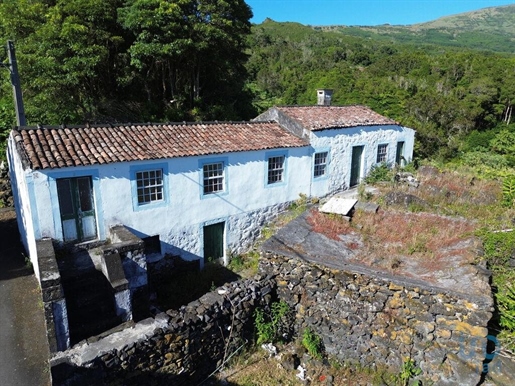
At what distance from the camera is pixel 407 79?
54219mm

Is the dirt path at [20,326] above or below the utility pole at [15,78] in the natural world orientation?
below

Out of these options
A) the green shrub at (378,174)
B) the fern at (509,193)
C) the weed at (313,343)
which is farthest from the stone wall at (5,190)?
the fern at (509,193)

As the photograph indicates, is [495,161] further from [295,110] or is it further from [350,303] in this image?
[350,303]

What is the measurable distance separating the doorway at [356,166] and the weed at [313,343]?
10.9 meters

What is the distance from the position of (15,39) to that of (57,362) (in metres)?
17.5

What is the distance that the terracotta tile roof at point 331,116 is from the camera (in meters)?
15.8

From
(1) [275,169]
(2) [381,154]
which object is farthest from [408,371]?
(2) [381,154]

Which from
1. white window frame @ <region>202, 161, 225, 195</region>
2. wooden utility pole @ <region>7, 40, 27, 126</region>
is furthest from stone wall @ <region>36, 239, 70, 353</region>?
wooden utility pole @ <region>7, 40, 27, 126</region>

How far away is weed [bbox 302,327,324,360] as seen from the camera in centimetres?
838

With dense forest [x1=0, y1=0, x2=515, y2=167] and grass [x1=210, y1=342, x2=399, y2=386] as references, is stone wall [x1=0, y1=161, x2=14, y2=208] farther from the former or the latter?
grass [x1=210, y1=342, x2=399, y2=386]

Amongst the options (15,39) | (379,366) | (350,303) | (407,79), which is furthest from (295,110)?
(407,79)

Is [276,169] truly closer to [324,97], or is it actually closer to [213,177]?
[213,177]

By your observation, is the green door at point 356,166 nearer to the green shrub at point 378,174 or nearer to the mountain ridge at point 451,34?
the green shrub at point 378,174

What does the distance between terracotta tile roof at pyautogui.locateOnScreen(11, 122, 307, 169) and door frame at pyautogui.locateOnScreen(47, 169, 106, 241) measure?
322mm
